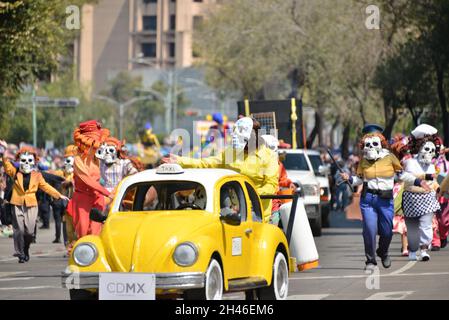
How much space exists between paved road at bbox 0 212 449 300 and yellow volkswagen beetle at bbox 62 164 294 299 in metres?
1.33

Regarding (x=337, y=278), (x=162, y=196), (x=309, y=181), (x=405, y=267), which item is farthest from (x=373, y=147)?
(x=309, y=181)

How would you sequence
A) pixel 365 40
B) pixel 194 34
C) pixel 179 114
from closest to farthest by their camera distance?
pixel 365 40, pixel 194 34, pixel 179 114

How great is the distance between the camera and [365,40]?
185ft

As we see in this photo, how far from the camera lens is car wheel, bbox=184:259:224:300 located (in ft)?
43.8

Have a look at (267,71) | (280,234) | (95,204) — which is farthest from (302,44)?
(280,234)

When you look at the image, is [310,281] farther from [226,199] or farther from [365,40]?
[365,40]

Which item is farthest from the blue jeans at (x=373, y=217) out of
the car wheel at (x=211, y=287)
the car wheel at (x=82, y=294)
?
the car wheel at (x=82, y=294)

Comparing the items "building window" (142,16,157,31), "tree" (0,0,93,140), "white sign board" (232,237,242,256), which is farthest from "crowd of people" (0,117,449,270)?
"building window" (142,16,157,31)

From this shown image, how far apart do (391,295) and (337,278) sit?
2.70 meters

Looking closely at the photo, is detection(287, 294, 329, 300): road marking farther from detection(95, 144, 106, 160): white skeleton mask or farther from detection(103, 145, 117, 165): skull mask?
detection(103, 145, 117, 165): skull mask

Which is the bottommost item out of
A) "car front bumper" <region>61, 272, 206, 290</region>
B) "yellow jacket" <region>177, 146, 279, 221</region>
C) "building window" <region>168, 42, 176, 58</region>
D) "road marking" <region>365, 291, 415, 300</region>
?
"road marking" <region>365, 291, 415, 300</region>

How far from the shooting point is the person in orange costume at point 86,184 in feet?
63.9

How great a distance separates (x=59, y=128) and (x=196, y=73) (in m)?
33.6
